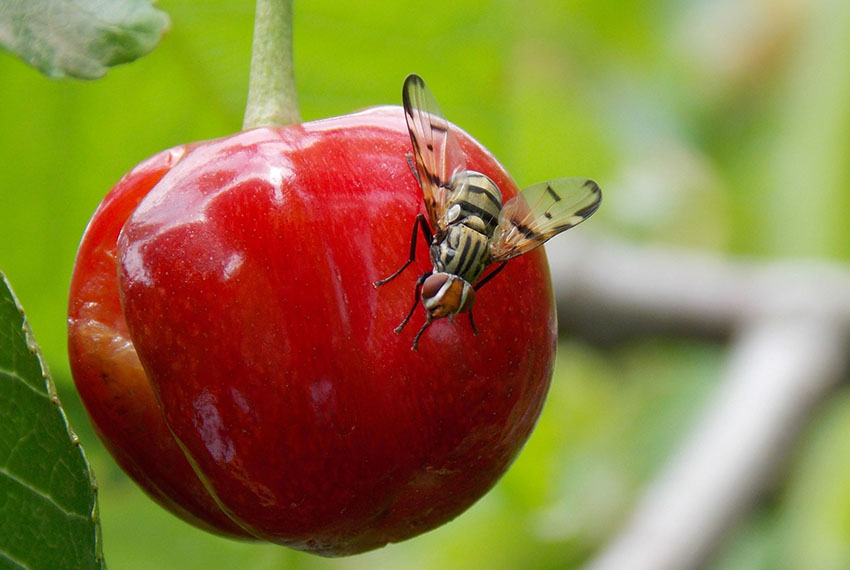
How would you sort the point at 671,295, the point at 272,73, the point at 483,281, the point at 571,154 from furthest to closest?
the point at 571,154 → the point at 671,295 → the point at 272,73 → the point at 483,281

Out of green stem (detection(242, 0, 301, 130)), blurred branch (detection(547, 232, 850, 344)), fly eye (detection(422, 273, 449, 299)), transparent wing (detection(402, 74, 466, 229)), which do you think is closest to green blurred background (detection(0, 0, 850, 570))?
blurred branch (detection(547, 232, 850, 344))

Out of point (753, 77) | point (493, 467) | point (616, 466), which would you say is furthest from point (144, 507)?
point (753, 77)

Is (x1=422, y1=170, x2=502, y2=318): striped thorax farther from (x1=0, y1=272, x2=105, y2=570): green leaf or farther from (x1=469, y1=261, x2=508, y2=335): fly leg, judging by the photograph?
(x1=0, y1=272, x2=105, y2=570): green leaf

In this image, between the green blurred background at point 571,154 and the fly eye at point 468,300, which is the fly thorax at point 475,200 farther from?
the green blurred background at point 571,154

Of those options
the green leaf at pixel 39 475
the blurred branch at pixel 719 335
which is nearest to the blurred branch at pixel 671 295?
the blurred branch at pixel 719 335

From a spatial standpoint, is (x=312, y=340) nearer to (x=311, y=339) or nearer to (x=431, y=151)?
(x=311, y=339)

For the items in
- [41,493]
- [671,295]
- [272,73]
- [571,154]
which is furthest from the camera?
[571,154]

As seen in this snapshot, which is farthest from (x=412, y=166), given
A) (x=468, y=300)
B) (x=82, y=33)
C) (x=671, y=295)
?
(x=671, y=295)
